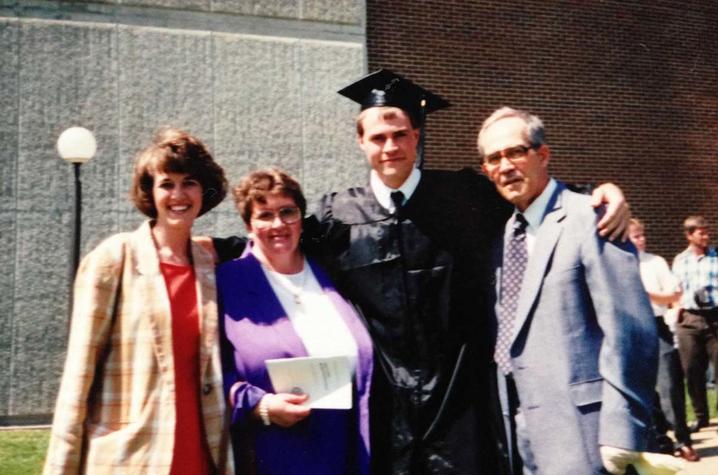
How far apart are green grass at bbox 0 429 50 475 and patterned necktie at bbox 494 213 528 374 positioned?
485 centimetres

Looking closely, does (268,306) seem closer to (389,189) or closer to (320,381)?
(320,381)

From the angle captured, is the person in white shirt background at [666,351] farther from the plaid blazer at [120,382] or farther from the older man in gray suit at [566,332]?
the plaid blazer at [120,382]

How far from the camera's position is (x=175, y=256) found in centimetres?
287

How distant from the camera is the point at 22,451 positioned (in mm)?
7164

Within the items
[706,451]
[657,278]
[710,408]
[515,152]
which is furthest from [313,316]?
[710,408]

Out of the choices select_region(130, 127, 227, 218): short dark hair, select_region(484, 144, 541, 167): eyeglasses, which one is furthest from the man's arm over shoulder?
select_region(130, 127, 227, 218): short dark hair

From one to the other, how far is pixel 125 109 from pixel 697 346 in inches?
273

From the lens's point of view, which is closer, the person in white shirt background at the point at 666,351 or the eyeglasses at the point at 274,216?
the eyeglasses at the point at 274,216

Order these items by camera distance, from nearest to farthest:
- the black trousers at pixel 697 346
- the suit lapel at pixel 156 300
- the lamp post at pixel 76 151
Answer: the suit lapel at pixel 156 300, the black trousers at pixel 697 346, the lamp post at pixel 76 151

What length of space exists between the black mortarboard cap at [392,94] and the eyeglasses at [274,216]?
0.67m

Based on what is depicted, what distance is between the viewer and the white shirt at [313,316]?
293 cm

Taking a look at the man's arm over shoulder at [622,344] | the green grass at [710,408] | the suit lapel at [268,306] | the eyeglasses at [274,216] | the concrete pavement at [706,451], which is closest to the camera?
the man's arm over shoulder at [622,344]

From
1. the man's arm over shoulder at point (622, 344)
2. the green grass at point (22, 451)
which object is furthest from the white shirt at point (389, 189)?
the green grass at point (22, 451)

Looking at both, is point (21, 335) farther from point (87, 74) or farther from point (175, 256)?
point (175, 256)
